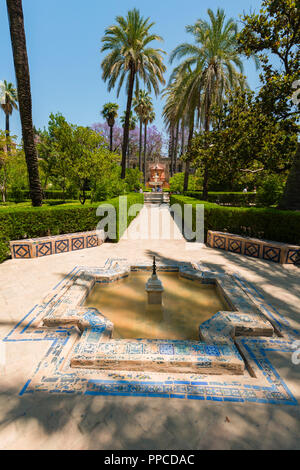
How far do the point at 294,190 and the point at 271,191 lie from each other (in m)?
9.75

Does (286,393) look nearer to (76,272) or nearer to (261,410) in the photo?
(261,410)

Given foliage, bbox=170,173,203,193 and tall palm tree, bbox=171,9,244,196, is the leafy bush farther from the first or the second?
foliage, bbox=170,173,203,193

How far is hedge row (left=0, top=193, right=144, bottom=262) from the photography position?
7.36 meters

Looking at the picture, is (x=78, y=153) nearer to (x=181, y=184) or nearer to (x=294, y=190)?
(x=294, y=190)

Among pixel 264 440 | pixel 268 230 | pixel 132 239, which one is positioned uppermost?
pixel 268 230

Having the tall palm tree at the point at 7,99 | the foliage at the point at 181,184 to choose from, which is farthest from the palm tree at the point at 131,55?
the tall palm tree at the point at 7,99

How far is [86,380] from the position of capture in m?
2.76

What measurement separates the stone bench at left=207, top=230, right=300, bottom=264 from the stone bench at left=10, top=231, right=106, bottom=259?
15.8ft

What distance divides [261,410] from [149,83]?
67.4ft

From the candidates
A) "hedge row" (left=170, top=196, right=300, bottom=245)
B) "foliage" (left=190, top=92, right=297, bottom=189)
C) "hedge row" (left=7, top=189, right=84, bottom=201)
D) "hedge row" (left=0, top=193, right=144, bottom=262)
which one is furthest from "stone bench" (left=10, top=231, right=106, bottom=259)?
"hedge row" (left=7, top=189, right=84, bottom=201)

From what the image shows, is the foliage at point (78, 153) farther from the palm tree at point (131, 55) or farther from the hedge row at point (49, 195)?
the hedge row at point (49, 195)

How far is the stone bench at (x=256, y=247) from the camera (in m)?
7.11

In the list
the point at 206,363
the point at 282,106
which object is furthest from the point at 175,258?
the point at 282,106

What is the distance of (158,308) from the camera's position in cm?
464
